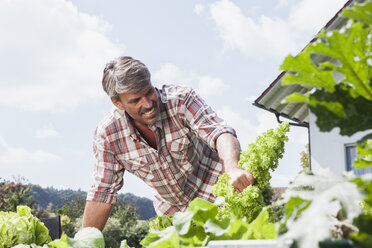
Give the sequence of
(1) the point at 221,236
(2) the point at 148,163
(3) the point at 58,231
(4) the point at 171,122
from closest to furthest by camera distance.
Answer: (1) the point at 221,236 < (3) the point at 58,231 < (4) the point at 171,122 < (2) the point at 148,163

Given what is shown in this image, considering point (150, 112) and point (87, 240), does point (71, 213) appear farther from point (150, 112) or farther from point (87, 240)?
point (87, 240)

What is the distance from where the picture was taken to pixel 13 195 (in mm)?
19203

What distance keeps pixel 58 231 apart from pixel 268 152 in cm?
170

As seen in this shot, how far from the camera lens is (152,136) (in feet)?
12.2

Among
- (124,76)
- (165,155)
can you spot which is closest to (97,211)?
(165,155)

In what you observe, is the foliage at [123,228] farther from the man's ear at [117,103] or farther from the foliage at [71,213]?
the man's ear at [117,103]

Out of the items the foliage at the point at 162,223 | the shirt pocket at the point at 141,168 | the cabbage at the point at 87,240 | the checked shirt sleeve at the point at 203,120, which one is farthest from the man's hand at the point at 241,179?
the shirt pocket at the point at 141,168

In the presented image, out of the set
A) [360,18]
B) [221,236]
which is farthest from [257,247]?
[360,18]

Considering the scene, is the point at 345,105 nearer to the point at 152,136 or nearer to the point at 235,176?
the point at 235,176

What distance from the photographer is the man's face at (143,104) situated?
3229mm

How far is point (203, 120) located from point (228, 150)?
60 cm

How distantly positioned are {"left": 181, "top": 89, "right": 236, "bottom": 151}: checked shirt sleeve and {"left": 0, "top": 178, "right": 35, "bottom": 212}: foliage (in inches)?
681

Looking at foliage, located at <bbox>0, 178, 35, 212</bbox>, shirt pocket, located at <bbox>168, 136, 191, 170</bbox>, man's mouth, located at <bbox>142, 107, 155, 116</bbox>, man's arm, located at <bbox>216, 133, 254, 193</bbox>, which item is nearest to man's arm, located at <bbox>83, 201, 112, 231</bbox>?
shirt pocket, located at <bbox>168, 136, 191, 170</bbox>

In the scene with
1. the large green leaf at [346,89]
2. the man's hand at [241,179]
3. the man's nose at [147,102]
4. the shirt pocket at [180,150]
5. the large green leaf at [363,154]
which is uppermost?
the man's nose at [147,102]
